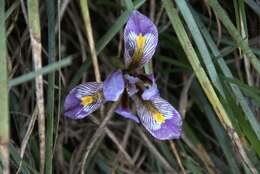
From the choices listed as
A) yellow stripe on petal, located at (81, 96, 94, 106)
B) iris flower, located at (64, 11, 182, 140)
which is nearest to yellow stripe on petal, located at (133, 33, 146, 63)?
iris flower, located at (64, 11, 182, 140)

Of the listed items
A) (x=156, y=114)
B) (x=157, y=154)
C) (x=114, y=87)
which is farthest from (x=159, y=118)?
(x=157, y=154)

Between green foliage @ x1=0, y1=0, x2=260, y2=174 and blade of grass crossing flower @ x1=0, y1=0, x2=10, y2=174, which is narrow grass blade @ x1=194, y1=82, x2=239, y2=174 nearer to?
green foliage @ x1=0, y1=0, x2=260, y2=174

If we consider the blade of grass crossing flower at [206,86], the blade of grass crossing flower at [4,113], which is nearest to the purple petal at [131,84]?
the blade of grass crossing flower at [206,86]

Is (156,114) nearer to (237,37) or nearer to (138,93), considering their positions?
(138,93)

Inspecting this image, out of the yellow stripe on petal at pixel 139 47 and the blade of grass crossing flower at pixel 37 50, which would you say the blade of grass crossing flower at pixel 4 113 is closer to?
the blade of grass crossing flower at pixel 37 50

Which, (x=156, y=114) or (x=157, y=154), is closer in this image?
(x=156, y=114)

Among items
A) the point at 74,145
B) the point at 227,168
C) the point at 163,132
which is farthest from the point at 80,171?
the point at 227,168
